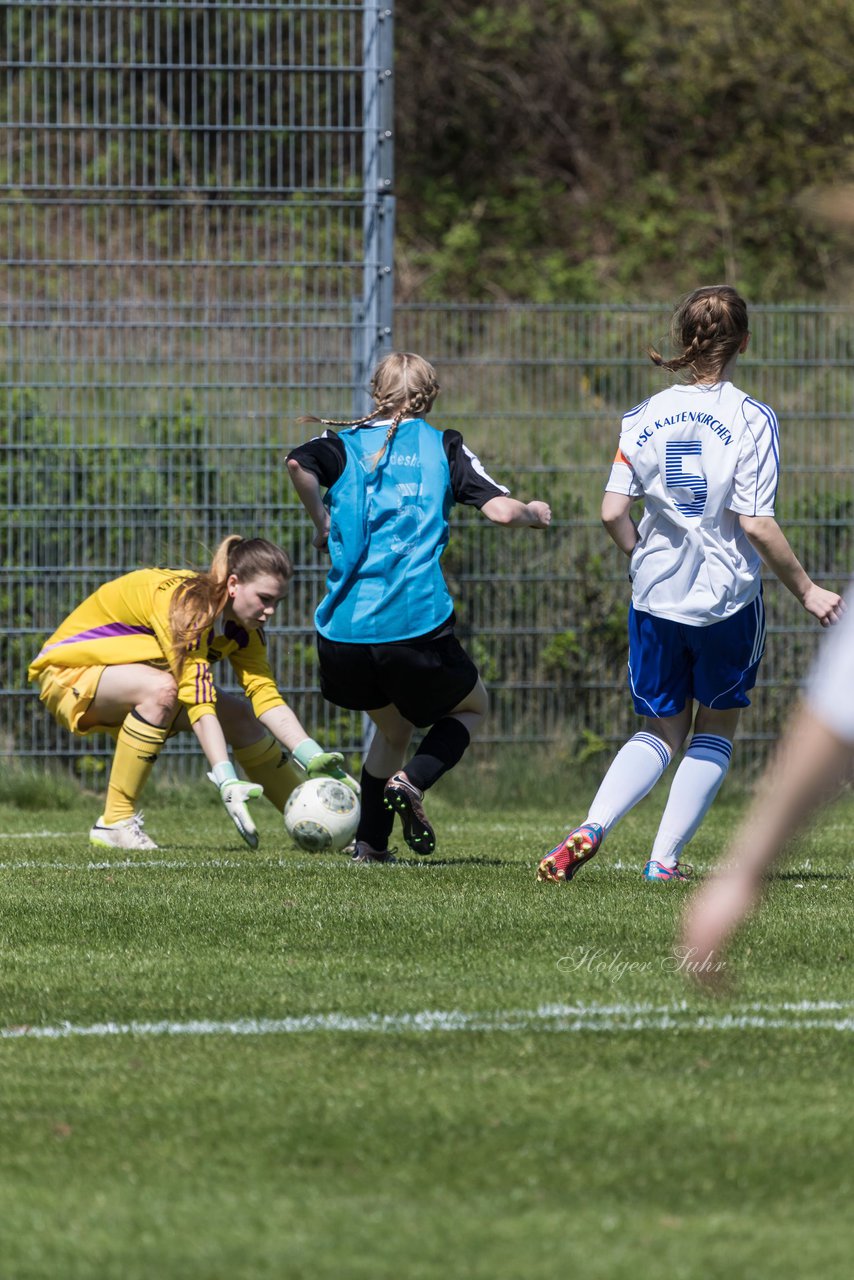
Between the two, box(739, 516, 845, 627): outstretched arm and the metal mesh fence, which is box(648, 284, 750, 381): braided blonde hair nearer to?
box(739, 516, 845, 627): outstretched arm

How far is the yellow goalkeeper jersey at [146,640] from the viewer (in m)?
6.79

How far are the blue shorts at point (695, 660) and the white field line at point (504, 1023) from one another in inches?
84.8

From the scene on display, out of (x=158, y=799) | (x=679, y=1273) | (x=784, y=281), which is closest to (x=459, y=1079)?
(x=679, y=1273)

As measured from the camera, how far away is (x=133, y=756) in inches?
266

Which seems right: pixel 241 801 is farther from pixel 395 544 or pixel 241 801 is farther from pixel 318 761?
pixel 395 544

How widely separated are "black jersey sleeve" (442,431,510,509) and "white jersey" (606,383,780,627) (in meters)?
0.46

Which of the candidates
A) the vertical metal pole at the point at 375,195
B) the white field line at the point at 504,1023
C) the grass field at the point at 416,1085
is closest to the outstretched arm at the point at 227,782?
the grass field at the point at 416,1085

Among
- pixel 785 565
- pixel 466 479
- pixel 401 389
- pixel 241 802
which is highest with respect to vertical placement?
pixel 401 389

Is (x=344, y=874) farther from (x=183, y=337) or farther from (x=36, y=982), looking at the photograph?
(x=183, y=337)

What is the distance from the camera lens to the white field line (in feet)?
11.9

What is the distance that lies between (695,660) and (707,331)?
1.06 meters

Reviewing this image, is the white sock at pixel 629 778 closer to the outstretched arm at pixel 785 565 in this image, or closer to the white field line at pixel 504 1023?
the outstretched arm at pixel 785 565

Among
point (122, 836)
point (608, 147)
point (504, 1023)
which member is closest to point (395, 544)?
point (122, 836)

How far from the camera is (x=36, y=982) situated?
164 inches
